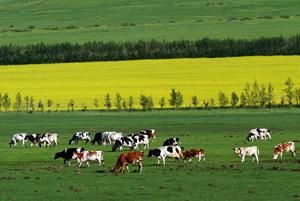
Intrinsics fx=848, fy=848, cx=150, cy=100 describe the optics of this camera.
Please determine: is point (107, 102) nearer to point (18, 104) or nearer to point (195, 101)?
point (195, 101)

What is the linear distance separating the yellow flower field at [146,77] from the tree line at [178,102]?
1.12m

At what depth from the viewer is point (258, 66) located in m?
103

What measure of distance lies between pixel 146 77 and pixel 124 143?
57.2 meters

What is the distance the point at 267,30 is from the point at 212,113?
2024 inches

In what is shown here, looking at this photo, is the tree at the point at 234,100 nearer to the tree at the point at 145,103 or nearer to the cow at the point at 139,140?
the tree at the point at 145,103

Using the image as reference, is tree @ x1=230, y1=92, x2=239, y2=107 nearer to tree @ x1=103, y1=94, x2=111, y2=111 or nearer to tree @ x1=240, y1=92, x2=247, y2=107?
tree @ x1=240, y1=92, x2=247, y2=107

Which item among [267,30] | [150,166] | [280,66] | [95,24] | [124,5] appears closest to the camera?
[150,166]

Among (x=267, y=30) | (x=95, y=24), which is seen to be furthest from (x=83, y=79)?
(x=95, y=24)

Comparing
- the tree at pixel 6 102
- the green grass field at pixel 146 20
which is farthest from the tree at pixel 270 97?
the green grass field at pixel 146 20

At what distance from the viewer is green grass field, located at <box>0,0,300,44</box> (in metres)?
132

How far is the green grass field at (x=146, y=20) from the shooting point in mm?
131500

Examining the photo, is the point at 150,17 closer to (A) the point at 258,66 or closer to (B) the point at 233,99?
(A) the point at 258,66

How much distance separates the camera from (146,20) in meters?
150

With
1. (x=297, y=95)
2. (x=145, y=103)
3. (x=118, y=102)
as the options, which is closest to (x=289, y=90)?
(x=297, y=95)
